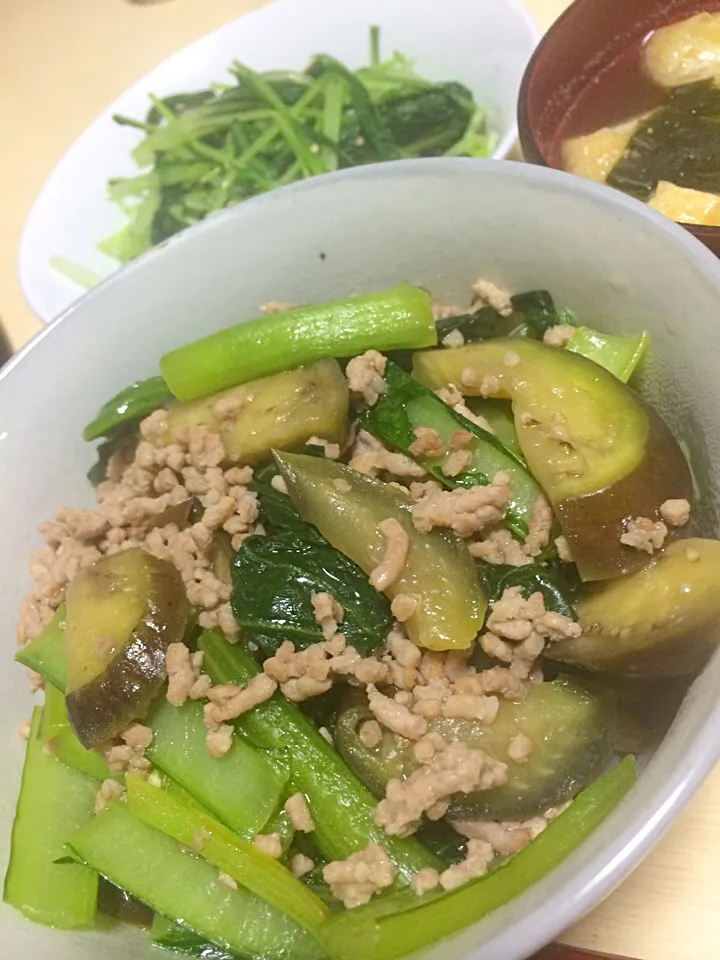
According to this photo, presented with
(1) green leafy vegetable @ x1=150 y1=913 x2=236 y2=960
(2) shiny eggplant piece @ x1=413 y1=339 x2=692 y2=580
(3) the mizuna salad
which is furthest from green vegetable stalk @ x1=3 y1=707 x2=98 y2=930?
(2) shiny eggplant piece @ x1=413 y1=339 x2=692 y2=580

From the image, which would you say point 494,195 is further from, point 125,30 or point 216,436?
point 125,30

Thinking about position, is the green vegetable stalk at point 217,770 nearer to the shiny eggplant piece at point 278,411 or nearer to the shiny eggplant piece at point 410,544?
the shiny eggplant piece at point 410,544

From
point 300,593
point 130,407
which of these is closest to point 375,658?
point 300,593

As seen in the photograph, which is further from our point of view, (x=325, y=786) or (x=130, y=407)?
(x=130, y=407)

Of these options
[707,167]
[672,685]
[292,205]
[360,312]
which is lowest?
[672,685]

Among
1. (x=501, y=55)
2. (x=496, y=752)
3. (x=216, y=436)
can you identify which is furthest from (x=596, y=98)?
(x=496, y=752)

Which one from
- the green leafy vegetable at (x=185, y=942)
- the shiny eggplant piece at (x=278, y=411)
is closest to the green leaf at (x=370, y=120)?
the shiny eggplant piece at (x=278, y=411)

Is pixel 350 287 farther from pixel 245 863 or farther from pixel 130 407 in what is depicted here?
pixel 245 863

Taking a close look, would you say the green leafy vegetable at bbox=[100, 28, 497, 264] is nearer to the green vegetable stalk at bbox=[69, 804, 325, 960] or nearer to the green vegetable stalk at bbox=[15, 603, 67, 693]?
the green vegetable stalk at bbox=[15, 603, 67, 693]
